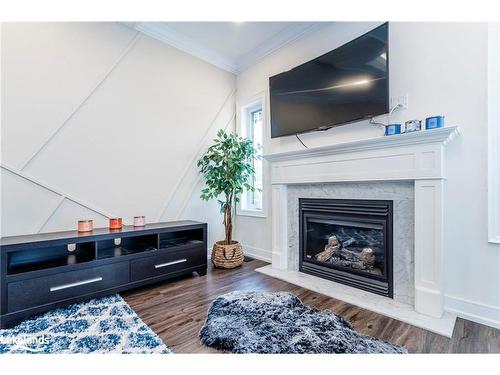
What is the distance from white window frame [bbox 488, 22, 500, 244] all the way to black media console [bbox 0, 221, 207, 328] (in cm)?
A: 239

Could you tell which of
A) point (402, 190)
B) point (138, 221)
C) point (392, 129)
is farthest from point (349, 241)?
point (138, 221)

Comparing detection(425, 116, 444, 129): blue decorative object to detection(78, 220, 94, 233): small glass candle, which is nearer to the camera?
detection(425, 116, 444, 129): blue decorative object

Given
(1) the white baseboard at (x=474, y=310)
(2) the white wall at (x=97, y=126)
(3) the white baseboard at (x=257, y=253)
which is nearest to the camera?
(1) the white baseboard at (x=474, y=310)

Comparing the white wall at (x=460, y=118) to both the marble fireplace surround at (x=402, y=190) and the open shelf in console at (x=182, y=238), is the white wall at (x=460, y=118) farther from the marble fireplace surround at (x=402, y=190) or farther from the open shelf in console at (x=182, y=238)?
the open shelf in console at (x=182, y=238)

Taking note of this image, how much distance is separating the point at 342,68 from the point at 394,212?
1366 mm

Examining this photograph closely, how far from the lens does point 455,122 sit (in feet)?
5.65

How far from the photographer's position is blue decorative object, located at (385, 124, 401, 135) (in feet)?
6.20

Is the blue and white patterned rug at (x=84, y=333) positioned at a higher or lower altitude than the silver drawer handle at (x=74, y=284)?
lower

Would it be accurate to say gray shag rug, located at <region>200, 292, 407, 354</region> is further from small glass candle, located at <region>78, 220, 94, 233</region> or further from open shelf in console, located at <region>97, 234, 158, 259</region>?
small glass candle, located at <region>78, 220, 94, 233</region>

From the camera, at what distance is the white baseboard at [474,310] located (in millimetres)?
1578

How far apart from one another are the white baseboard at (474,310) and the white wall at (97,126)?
8.72 feet

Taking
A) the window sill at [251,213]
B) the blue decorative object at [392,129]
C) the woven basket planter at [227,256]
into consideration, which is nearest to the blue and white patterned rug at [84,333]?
the woven basket planter at [227,256]

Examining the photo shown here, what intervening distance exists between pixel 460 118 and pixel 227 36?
8.28 ft

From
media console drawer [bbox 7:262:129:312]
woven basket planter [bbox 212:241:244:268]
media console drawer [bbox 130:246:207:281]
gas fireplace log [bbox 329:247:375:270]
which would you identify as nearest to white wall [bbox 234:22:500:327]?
gas fireplace log [bbox 329:247:375:270]
